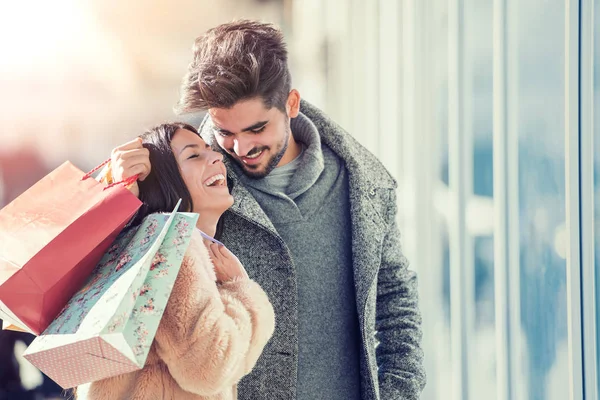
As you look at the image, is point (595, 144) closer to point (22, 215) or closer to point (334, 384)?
point (334, 384)

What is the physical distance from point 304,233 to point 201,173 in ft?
1.03

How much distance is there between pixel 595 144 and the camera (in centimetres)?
125

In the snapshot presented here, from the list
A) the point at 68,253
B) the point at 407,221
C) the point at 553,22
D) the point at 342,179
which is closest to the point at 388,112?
the point at 407,221

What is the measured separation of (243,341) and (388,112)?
1286mm

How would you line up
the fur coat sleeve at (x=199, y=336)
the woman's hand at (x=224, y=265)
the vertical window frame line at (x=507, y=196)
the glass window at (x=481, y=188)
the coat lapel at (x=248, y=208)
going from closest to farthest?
1. the fur coat sleeve at (x=199, y=336)
2. the woman's hand at (x=224, y=265)
3. the coat lapel at (x=248, y=208)
4. the vertical window frame line at (x=507, y=196)
5. the glass window at (x=481, y=188)

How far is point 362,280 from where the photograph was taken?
141cm

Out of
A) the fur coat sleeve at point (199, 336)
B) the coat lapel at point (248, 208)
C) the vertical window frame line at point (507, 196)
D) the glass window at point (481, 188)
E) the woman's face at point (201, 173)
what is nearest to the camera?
the fur coat sleeve at point (199, 336)

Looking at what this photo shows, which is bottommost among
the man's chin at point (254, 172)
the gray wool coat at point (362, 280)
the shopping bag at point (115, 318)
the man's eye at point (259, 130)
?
the gray wool coat at point (362, 280)

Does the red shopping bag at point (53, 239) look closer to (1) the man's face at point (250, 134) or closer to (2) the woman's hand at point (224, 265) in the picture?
(2) the woman's hand at point (224, 265)

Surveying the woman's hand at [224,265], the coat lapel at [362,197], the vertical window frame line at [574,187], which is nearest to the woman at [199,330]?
the woman's hand at [224,265]

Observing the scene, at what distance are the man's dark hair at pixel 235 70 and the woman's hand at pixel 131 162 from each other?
10.2 inches

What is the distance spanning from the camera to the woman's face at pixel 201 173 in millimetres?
1204

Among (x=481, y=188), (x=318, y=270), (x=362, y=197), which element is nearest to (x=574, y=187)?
(x=481, y=188)

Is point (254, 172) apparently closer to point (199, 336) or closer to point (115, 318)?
point (199, 336)
